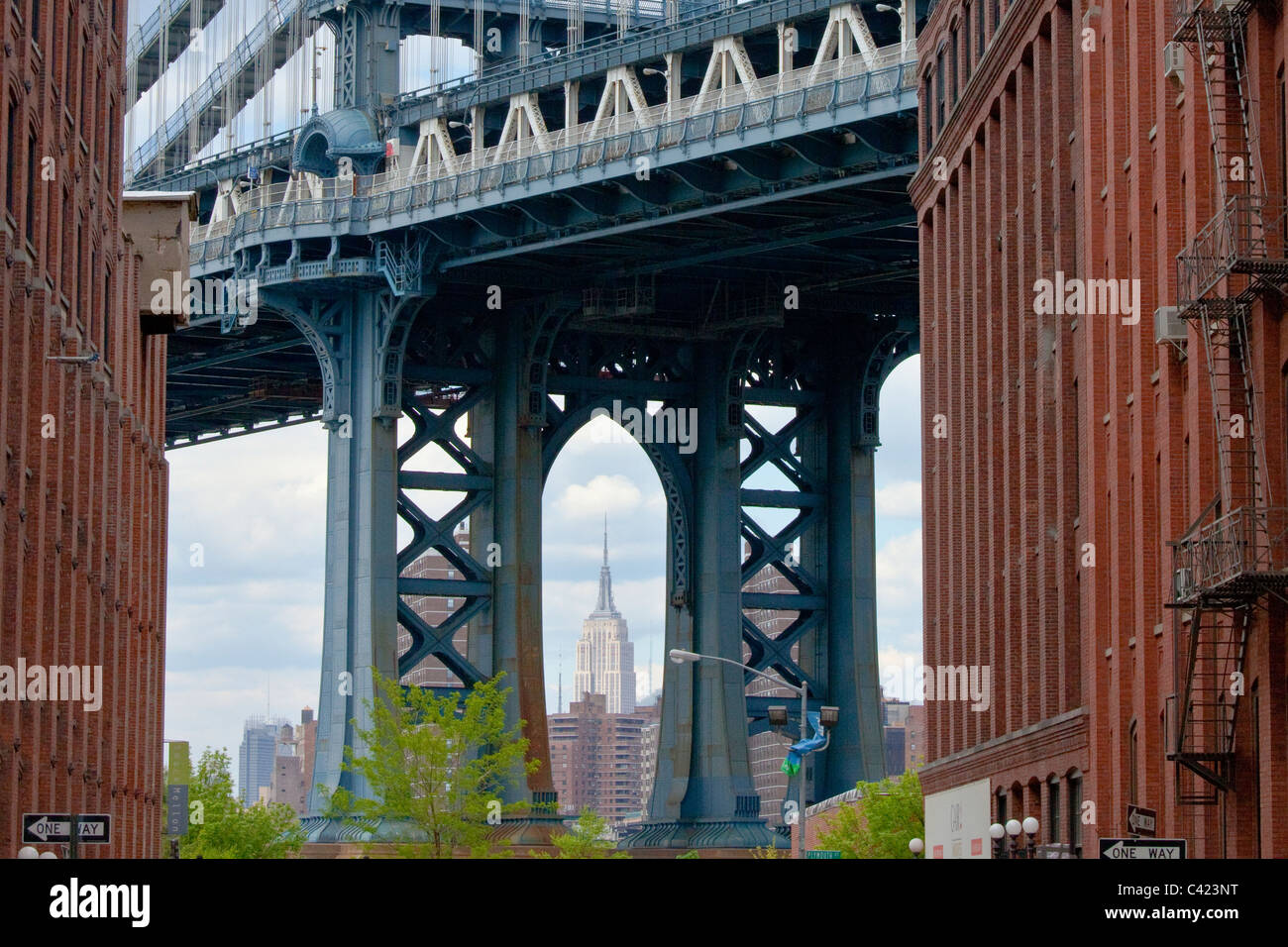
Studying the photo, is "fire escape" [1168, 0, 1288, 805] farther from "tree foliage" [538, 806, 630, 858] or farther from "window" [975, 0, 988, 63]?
"tree foliage" [538, 806, 630, 858]

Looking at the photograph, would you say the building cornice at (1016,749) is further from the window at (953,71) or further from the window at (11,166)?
the window at (11,166)

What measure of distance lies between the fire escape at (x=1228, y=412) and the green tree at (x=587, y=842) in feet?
169

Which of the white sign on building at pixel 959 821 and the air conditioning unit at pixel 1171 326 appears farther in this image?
the white sign on building at pixel 959 821

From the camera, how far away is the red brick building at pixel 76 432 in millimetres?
42219

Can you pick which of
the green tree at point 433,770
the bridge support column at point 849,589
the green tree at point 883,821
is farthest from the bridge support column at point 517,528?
the bridge support column at point 849,589

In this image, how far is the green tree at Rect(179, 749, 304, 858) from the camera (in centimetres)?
9694

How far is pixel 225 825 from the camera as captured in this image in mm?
99812

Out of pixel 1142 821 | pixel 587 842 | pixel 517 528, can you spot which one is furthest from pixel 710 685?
pixel 1142 821

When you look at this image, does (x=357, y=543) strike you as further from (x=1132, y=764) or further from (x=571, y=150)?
(x=1132, y=764)
